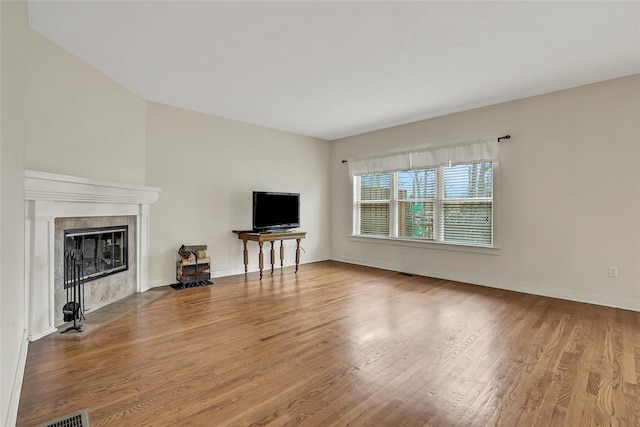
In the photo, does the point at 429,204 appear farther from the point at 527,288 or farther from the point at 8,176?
the point at 8,176

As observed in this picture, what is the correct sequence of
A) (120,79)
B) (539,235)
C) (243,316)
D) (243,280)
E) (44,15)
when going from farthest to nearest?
1. (243,280)
2. (539,235)
3. (120,79)
4. (243,316)
5. (44,15)

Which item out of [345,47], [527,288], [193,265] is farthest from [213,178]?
[527,288]

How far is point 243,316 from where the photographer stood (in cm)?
331

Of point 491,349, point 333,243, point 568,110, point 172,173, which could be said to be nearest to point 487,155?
point 568,110

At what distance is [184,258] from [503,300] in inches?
169

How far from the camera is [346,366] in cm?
226

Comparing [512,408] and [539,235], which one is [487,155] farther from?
[512,408]

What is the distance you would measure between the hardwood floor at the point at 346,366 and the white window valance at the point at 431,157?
84.1 inches

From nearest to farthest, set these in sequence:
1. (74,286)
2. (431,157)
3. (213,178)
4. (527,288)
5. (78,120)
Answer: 1. (74,286)
2. (78,120)
3. (527,288)
4. (213,178)
5. (431,157)

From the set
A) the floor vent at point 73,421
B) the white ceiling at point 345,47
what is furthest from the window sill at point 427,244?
the floor vent at point 73,421

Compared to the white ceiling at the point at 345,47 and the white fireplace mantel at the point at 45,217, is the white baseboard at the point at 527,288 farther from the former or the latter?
the white fireplace mantel at the point at 45,217

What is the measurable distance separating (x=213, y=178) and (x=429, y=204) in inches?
143

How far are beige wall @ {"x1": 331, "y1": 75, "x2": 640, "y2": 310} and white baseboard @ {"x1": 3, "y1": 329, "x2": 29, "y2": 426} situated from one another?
498cm

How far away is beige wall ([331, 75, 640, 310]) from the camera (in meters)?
3.56
